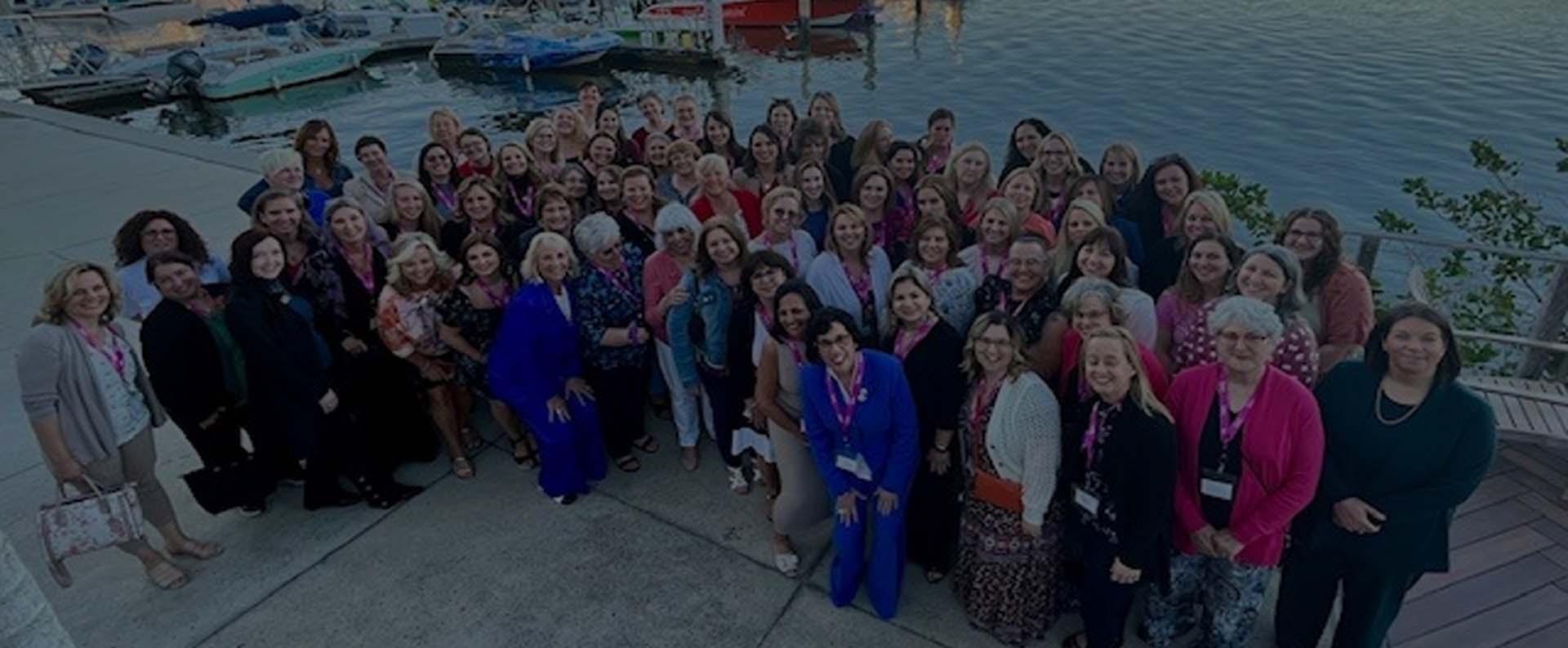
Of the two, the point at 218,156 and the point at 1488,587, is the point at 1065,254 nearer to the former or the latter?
the point at 1488,587

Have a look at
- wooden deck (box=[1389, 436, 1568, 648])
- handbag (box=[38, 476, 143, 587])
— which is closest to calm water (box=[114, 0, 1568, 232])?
wooden deck (box=[1389, 436, 1568, 648])

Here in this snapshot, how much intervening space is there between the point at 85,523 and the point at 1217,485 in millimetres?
4503

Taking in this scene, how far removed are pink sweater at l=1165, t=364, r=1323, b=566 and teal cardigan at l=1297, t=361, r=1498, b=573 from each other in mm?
155

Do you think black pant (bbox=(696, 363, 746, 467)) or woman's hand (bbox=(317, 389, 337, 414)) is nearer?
woman's hand (bbox=(317, 389, 337, 414))

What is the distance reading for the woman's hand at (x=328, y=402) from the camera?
4.26m

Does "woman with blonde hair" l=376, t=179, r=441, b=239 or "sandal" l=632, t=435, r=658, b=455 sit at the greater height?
"woman with blonde hair" l=376, t=179, r=441, b=239

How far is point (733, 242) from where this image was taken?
4.15 m

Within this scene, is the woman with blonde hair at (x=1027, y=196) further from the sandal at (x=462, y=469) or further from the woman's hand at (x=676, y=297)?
the sandal at (x=462, y=469)

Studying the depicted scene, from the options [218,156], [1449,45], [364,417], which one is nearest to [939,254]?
[364,417]

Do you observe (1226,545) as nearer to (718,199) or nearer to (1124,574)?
(1124,574)

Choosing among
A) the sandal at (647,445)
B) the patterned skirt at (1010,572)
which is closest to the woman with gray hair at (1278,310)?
the patterned skirt at (1010,572)

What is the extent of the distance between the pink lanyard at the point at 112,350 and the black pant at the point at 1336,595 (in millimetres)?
4972

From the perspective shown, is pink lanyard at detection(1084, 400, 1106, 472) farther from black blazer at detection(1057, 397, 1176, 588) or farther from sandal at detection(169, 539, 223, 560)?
sandal at detection(169, 539, 223, 560)

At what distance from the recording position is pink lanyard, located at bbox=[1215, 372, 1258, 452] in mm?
2971
